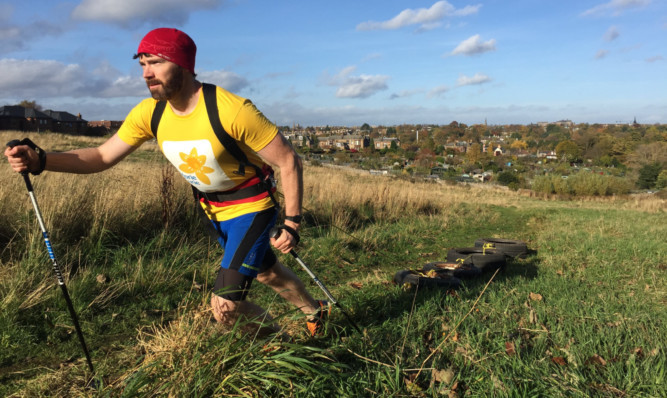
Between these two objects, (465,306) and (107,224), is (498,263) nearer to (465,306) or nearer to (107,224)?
(465,306)

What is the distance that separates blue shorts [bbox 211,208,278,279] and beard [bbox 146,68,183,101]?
88 centimetres

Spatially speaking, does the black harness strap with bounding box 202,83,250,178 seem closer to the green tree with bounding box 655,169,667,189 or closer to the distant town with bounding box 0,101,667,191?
the distant town with bounding box 0,101,667,191

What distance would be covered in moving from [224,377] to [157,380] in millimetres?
347

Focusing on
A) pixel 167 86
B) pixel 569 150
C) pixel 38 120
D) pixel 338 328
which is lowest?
pixel 569 150

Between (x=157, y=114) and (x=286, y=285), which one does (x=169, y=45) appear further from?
(x=286, y=285)

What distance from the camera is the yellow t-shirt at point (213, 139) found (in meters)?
2.84

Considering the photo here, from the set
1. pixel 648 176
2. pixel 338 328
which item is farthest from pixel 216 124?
pixel 648 176

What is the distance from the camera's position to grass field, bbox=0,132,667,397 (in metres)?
2.63

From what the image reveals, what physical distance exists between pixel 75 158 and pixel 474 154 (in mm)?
135002

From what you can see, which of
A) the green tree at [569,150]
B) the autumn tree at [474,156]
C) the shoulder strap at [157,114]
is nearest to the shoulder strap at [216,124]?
the shoulder strap at [157,114]

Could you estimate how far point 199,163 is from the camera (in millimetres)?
2959

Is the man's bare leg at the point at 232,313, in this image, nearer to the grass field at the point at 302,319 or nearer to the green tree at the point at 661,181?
the grass field at the point at 302,319

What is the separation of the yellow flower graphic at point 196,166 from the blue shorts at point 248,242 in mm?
347

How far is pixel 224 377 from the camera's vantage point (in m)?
2.49
